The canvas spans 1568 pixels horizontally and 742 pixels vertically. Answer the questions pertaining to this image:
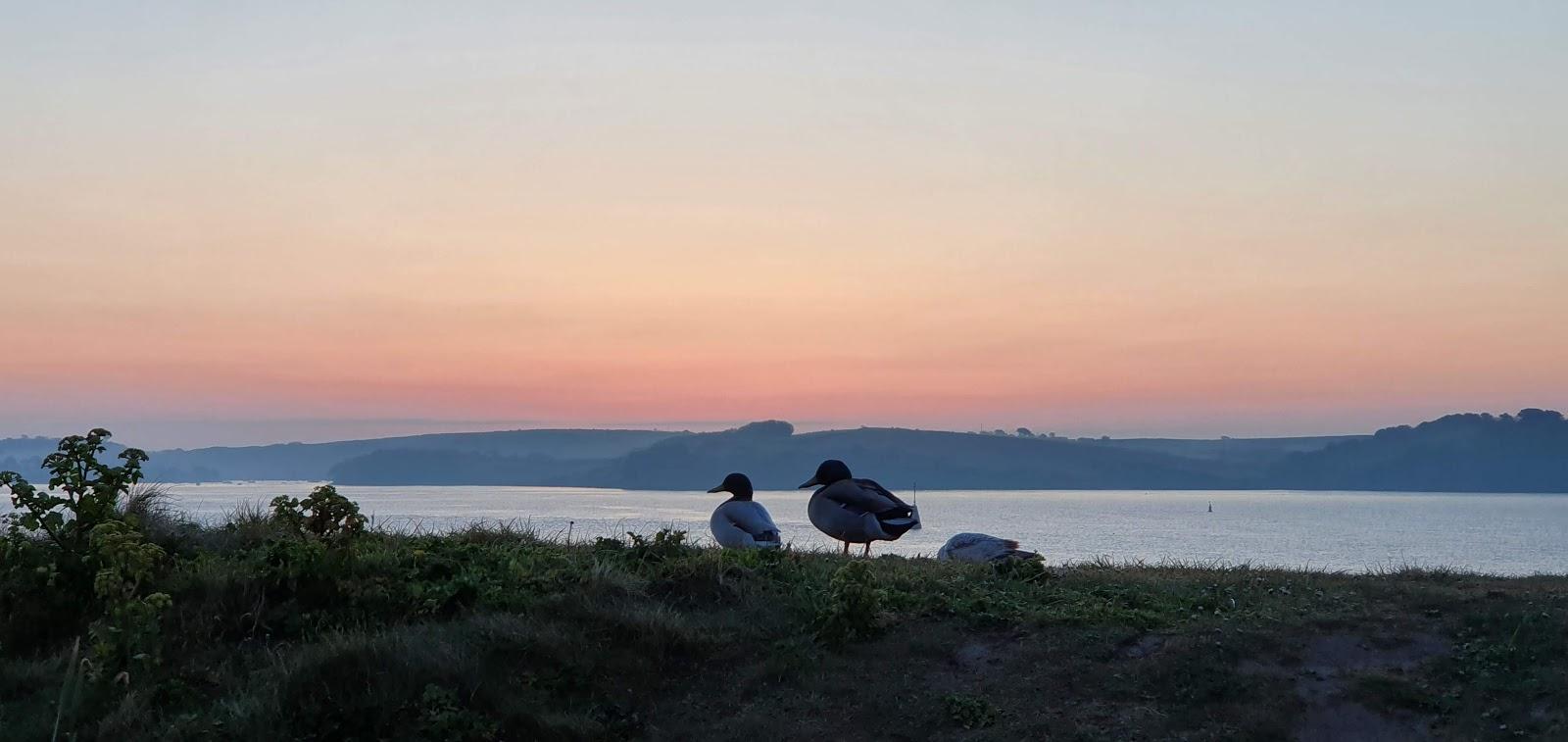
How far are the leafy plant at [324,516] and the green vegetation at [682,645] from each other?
3cm

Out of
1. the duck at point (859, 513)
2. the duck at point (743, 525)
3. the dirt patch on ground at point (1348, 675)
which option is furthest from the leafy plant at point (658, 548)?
the dirt patch on ground at point (1348, 675)

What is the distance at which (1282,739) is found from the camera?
8.85 m

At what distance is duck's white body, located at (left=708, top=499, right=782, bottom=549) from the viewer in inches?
631

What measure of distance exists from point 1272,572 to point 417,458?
19100 cm

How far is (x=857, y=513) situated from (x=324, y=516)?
7631 millimetres

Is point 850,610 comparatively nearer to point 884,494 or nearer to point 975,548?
point 975,548

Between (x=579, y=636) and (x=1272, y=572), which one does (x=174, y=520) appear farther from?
(x=1272, y=572)

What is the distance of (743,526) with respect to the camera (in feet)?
53.2

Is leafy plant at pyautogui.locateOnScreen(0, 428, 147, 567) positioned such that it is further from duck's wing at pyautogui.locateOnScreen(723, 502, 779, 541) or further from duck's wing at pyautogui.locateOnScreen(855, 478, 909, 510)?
duck's wing at pyautogui.locateOnScreen(855, 478, 909, 510)

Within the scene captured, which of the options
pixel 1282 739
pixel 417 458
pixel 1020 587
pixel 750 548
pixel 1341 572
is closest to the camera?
pixel 1282 739

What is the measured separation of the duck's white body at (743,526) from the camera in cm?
1602

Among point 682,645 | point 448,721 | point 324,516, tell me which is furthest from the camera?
point 324,516

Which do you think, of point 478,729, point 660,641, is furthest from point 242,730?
point 660,641

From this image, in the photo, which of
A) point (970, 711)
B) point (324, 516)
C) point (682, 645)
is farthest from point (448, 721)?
point (970, 711)
